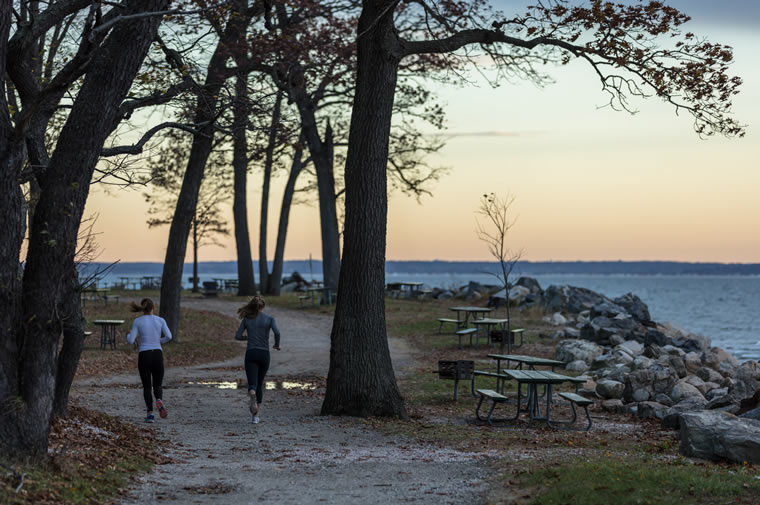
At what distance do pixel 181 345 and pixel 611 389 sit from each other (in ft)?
39.8

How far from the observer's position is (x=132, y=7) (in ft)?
28.7

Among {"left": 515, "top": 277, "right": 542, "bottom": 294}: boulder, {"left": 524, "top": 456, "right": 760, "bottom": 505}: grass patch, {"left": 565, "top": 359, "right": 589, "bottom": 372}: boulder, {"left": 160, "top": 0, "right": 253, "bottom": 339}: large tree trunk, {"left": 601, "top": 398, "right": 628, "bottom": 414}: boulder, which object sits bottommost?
{"left": 601, "top": 398, "right": 628, "bottom": 414}: boulder

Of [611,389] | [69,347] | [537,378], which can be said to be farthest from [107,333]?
[537,378]

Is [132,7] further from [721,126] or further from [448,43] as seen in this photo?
[721,126]

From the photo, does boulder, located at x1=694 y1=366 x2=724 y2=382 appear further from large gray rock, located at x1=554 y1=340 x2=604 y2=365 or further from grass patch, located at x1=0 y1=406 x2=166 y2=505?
grass patch, located at x1=0 y1=406 x2=166 y2=505

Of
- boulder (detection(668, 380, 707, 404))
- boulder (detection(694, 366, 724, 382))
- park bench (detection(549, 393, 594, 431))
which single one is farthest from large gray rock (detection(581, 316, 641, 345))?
park bench (detection(549, 393, 594, 431))

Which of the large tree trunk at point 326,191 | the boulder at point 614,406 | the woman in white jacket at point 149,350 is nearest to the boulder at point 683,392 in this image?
the boulder at point 614,406

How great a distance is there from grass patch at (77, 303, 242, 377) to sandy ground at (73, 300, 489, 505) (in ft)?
7.88

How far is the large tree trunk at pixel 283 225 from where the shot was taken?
41281 millimetres

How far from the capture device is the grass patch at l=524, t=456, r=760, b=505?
7.24 m

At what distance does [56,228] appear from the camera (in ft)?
27.1

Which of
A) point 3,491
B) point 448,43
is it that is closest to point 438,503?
point 3,491

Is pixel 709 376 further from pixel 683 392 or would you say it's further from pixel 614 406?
pixel 614 406

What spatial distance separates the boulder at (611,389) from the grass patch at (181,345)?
9.94 m
